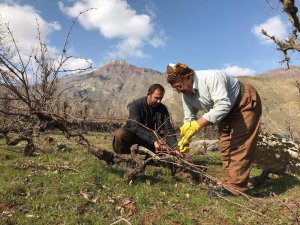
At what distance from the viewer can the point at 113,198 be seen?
562cm

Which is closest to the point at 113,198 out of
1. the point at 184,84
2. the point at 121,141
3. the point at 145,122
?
the point at 184,84

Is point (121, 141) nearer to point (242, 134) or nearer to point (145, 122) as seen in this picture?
point (145, 122)

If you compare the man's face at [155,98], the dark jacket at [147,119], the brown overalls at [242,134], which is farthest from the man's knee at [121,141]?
the brown overalls at [242,134]

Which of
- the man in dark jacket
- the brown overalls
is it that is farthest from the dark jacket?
the brown overalls

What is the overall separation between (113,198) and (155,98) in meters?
2.44

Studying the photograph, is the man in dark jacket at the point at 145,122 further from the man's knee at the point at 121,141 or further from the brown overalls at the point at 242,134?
the brown overalls at the point at 242,134

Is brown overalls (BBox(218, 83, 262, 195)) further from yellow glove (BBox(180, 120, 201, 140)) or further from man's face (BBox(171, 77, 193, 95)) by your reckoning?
yellow glove (BBox(180, 120, 201, 140))

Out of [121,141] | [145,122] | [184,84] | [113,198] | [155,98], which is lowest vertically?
[113,198]

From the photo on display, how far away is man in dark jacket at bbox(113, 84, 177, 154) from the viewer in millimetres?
7387

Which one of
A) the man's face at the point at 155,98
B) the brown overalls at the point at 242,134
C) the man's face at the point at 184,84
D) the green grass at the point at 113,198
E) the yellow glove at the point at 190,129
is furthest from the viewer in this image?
the man's face at the point at 155,98

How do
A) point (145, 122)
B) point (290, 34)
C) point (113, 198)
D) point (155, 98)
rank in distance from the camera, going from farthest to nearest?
1. point (290, 34)
2. point (145, 122)
3. point (155, 98)
4. point (113, 198)

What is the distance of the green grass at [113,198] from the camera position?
5.04 meters

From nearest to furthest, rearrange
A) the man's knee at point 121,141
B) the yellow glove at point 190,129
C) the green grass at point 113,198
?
the green grass at point 113,198
the yellow glove at point 190,129
the man's knee at point 121,141

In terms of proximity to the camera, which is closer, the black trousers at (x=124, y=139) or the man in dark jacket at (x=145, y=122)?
the man in dark jacket at (x=145, y=122)
